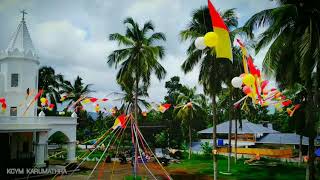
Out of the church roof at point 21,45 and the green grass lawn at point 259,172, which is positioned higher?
the church roof at point 21,45

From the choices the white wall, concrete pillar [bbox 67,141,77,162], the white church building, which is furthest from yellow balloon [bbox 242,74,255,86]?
the white wall

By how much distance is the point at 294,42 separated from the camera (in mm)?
14406

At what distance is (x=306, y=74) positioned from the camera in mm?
13430

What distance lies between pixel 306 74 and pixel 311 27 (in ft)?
6.77

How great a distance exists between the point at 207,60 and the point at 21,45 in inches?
668

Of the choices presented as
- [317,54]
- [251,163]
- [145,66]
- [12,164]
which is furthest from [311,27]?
[12,164]

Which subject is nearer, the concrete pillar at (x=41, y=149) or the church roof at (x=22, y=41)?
the concrete pillar at (x=41, y=149)

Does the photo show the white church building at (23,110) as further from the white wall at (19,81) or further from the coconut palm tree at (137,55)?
the coconut palm tree at (137,55)

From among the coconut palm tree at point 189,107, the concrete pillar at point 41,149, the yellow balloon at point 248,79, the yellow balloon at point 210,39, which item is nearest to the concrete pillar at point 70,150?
the concrete pillar at point 41,149

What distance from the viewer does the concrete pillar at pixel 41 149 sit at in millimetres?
24766

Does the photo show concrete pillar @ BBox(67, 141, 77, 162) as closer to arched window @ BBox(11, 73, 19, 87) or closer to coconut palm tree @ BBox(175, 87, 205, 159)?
arched window @ BBox(11, 73, 19, 87)

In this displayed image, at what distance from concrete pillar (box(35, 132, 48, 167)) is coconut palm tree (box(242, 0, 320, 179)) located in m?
18.1

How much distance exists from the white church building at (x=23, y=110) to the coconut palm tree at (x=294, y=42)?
18.0m

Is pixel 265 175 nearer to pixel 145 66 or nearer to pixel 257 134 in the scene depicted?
pixel 145 66
